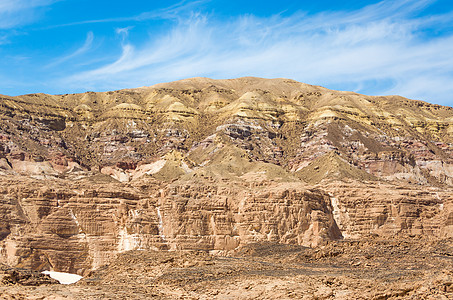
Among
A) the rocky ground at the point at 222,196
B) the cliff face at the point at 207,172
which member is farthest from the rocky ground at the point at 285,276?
the cliff face at the point at 207,172

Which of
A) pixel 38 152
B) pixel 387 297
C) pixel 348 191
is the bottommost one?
pixel 387 297

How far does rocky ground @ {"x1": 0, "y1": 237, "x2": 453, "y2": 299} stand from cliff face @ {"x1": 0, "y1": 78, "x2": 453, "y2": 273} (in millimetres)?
29515

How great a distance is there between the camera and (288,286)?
4806cm

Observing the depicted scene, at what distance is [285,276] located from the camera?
168 feet

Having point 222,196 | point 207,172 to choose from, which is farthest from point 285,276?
point 207,172

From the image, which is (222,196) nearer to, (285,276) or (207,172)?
(207,172)

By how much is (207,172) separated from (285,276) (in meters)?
65.2

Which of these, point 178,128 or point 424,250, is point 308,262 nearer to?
point 424,250

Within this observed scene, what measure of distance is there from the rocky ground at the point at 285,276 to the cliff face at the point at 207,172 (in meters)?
29.5

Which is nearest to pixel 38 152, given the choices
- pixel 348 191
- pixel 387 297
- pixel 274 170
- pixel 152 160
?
pixel 152 160

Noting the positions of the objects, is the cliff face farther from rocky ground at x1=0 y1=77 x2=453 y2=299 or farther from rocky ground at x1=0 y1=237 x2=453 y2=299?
rocky ground at x1=0 y1=237 x2=453 y2=299

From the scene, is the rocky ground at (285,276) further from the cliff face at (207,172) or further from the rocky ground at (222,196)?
the cliff face at (207,172)

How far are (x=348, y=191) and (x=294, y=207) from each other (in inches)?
568

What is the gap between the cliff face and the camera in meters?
98.6
